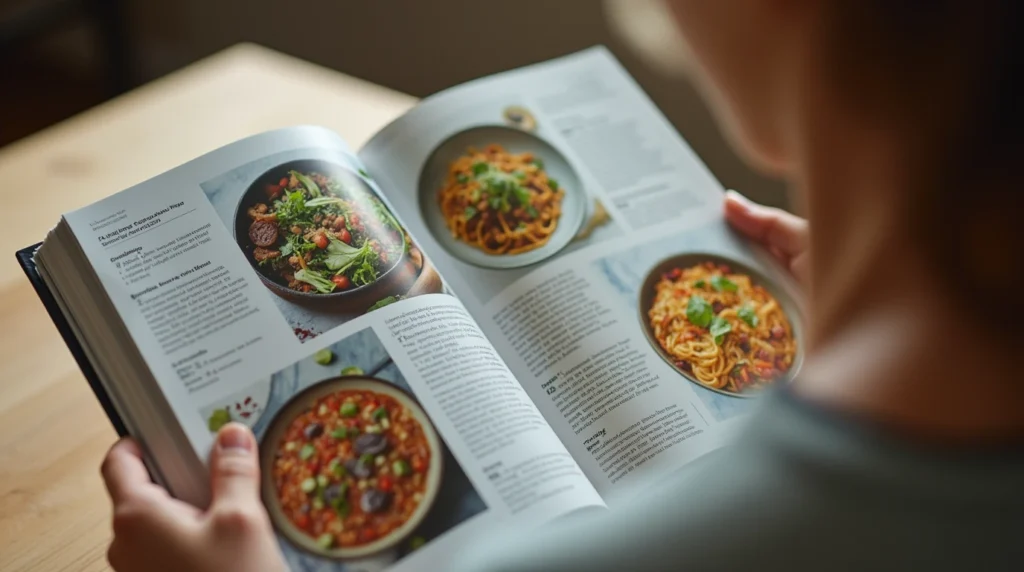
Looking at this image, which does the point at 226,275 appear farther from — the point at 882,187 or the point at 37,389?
the point at 882,187

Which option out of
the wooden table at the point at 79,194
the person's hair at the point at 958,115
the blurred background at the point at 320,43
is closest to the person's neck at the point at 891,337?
the person's hair at the point at 958,115

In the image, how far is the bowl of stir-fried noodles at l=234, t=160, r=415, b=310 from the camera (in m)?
0.65

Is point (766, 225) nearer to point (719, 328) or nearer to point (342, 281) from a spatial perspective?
point (719, 328)

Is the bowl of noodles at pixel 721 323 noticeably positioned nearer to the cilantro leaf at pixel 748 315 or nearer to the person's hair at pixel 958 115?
the cilantro leaf at pixel 748 315

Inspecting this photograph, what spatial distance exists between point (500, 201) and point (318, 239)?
19 centimetres

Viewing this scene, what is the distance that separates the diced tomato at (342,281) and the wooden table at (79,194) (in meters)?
0.25

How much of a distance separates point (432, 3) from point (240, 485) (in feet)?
4.73

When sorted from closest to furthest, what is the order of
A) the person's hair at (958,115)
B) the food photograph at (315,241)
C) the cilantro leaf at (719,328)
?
the person's hair at (958,115) < the food photograph at (315,241) < the cilantro leaf at (719,328)

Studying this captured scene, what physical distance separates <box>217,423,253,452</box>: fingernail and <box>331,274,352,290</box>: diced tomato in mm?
122

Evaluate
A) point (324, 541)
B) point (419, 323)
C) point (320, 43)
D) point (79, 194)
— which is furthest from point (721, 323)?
point (320, 43)

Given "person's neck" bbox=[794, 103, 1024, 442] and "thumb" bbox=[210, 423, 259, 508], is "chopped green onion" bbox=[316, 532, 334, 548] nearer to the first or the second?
"thumb" bbox=[210, 423, 259, 508]

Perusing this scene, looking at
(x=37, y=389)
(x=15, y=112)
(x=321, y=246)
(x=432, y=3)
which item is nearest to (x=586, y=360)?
(x=321, y=246)

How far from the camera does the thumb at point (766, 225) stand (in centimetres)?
83

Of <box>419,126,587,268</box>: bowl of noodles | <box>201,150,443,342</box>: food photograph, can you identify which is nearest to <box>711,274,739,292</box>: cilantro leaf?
<box>419,126,587,268</box>: bowl of noodles
